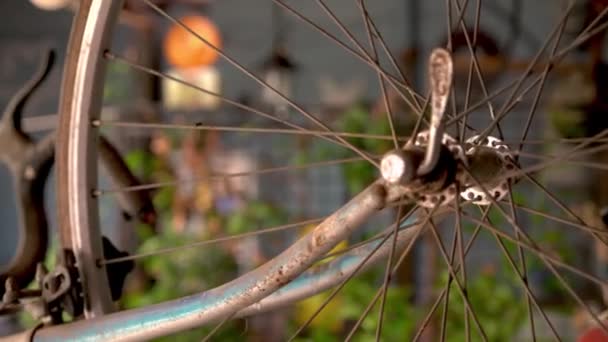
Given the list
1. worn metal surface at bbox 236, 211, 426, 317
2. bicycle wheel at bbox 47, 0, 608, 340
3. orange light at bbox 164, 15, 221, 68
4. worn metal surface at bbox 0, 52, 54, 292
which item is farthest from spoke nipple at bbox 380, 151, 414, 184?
orange light at bbox 164, 15, 221, 68

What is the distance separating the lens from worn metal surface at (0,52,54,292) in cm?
85

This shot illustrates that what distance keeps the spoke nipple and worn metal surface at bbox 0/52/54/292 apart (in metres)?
0.41

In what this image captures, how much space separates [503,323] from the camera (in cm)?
152

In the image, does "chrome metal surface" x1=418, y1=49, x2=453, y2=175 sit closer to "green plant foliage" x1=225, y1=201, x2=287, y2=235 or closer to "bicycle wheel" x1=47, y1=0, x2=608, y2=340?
"bicycle wheel" x1=47, y1=0, x2=608, y2=340

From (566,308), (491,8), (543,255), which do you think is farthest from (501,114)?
(491,8)

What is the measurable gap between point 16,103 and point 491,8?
2.16 metres

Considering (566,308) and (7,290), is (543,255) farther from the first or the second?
(566,308)

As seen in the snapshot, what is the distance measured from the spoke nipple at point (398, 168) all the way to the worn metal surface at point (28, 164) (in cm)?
41

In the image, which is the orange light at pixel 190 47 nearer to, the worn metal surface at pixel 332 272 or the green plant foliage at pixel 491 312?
the green plant foliage at pixel 491 312

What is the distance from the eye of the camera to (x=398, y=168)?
20.7 inches

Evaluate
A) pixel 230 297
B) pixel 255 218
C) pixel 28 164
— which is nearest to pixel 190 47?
pixel 255 218

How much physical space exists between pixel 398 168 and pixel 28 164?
443 millimetres

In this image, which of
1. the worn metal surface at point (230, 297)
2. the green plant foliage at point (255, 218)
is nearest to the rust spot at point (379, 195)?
the worn metal surface at point (230, 297)

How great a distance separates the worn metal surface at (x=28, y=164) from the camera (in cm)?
85
